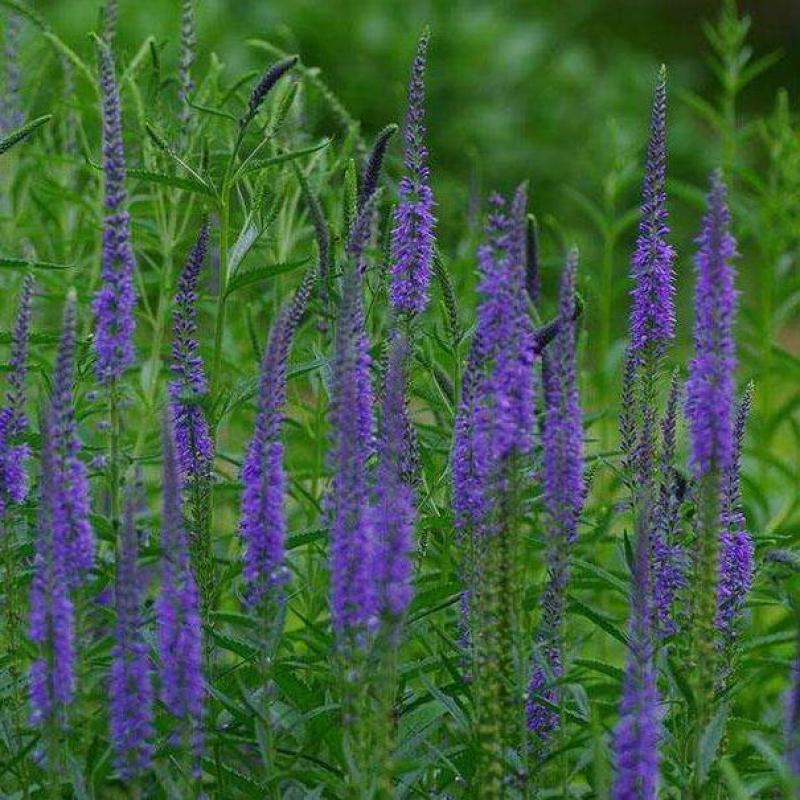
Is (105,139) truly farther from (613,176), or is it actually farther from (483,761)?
(613,176)

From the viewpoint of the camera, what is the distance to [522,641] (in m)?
3.50

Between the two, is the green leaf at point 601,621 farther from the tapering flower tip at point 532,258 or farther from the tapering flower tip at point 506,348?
the tapering flower tip at point 532,258

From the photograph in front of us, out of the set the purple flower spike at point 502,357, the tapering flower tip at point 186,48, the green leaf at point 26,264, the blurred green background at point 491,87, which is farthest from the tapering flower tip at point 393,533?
the blurred green background at point 491,87

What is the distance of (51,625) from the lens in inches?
122

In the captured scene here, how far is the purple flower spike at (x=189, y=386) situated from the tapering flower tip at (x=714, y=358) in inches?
46.6

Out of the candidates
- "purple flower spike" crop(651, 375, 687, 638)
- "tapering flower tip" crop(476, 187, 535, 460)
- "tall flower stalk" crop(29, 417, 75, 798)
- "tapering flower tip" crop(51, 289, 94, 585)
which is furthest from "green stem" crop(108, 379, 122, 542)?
"purple flower spike" crop(651, 375, 687, 638)

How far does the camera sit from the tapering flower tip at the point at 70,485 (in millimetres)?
3180

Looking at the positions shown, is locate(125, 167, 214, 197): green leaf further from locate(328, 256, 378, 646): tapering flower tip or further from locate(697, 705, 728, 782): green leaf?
locate(697, 705, 728, 782): green leaf

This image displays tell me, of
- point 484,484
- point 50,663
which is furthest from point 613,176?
point 50,663

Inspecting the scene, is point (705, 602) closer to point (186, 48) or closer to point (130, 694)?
point (130, 694)

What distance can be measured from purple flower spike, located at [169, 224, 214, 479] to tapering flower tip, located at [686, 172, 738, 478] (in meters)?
1.18

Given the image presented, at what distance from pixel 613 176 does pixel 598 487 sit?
1400 millimetres

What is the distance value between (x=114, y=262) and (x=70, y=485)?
0.48 m

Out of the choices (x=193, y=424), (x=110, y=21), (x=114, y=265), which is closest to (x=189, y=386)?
(x=193, y=424)
